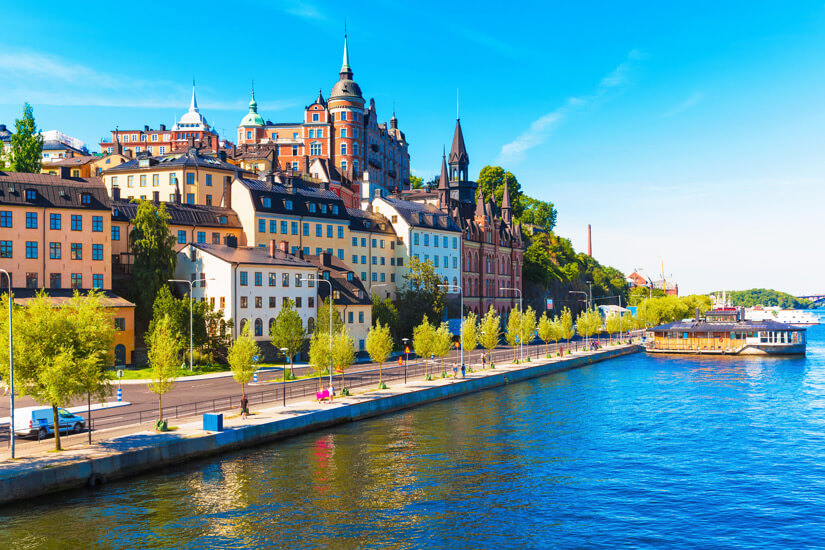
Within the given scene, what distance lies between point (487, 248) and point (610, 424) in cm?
8535

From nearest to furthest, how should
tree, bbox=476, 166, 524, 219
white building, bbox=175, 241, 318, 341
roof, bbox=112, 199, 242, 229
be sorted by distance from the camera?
white building, bbox=175, 241, 318, 341
roof, bbox=112, 199, 242, 229
tree, bbox=476, 166, 524, 219

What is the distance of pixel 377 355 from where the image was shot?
70.1 meters

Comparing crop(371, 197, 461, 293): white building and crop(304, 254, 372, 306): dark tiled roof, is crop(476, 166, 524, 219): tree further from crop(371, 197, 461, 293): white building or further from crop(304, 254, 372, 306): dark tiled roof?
crop(304, 254, 372, 306): dark tiled roof

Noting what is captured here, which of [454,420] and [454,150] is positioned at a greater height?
[454,150]

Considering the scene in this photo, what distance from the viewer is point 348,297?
92.8 metres

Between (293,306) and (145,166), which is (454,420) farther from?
(145,166)

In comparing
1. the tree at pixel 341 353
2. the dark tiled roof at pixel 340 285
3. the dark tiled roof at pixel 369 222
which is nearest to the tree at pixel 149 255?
the dark tiled roof at pixel 340 285

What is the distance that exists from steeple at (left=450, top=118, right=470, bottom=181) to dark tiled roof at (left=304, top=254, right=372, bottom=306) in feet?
172

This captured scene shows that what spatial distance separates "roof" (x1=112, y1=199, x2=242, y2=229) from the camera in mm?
91575

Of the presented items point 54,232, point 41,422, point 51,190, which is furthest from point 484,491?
point 51,190

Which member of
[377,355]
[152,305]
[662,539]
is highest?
[152,305]

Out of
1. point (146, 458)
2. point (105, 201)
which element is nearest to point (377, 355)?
point (146, 458)

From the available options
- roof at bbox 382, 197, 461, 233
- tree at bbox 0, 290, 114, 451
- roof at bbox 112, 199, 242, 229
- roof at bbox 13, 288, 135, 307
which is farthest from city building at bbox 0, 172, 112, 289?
roof at bbox 382, 197, 461, 233

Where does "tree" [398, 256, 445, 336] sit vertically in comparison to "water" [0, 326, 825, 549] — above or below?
above
